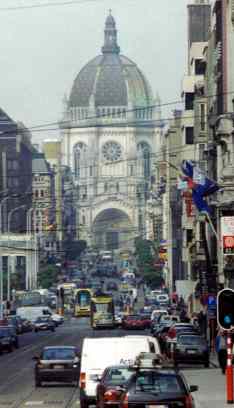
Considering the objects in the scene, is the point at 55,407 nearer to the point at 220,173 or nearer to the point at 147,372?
the point at 147,372

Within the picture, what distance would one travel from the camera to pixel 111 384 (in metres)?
36.2

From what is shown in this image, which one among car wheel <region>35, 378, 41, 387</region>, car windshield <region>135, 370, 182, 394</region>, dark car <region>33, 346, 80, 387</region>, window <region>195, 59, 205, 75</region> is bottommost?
car windshield <region>135, 370, 182, 394</region>

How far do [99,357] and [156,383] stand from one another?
9.35 meters

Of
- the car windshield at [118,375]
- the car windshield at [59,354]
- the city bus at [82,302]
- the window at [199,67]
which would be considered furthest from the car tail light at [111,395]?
the city bus at [82,302]

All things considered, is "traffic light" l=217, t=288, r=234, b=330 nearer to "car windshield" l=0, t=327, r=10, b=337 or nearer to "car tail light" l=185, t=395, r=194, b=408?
"car tail light" l=185, t=395, r=194, b=408

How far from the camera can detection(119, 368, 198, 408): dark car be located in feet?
102

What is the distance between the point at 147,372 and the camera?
106 ft

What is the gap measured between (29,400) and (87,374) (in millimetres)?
4174

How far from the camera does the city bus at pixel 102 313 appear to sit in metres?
121

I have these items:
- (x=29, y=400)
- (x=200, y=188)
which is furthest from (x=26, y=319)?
(x=29, y=400)

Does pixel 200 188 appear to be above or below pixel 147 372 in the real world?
above

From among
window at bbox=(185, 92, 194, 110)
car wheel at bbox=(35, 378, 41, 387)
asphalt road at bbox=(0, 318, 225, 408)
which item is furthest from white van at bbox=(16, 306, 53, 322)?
car wheel at bbox=(35, 378, 41, 387)

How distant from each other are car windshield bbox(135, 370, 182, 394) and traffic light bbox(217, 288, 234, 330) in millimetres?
1513

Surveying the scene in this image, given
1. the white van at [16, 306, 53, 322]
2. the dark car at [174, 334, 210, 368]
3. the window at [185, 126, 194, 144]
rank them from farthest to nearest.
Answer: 1. the white van at [16, 306, 53, 322]
2. the window at [185, 126, 194, 144]
3. the dark car at [174, 334, 210, 368]
